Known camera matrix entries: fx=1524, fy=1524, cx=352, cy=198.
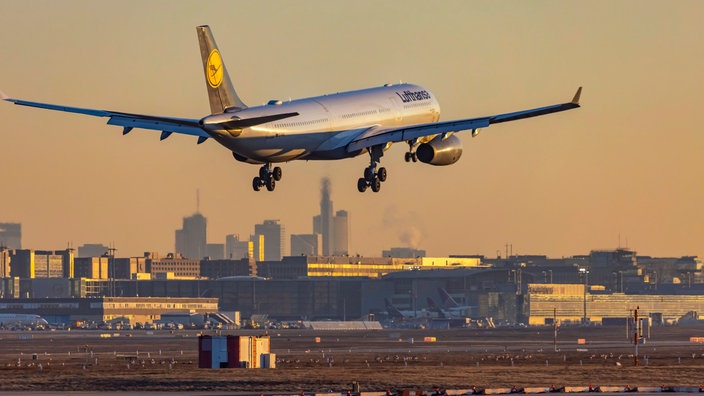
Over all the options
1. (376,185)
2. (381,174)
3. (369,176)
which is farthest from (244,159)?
(381,174)

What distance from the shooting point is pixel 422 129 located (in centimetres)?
10931

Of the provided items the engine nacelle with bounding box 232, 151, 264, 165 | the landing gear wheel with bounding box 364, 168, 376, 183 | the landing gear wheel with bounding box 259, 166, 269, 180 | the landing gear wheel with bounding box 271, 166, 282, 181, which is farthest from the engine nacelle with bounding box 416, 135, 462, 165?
the engine nacelle with bounding box 232, 151, 264, 165

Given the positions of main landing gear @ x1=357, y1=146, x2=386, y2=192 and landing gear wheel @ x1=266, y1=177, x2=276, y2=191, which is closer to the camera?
landing gear wheel @ x1=266, y1=177, x2=276, y2=191

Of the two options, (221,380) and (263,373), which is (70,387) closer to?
(221,380)

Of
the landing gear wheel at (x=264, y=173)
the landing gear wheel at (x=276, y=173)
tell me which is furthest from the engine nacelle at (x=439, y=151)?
the landing gear wheel at (x=264, y=173)

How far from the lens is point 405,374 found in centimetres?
10988

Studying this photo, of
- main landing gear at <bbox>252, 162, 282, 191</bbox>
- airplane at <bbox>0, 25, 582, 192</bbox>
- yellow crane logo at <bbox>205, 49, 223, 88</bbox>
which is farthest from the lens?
main landing gear at <bbox>252, 162, 282, 191</bbox>

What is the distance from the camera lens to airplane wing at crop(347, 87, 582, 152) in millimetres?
104375

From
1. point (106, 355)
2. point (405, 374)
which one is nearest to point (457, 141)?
point (405, 374)

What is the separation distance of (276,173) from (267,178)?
755 mm

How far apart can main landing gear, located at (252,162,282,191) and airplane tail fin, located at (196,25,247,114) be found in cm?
582

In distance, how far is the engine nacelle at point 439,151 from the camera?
111188mm

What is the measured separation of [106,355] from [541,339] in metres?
68.5

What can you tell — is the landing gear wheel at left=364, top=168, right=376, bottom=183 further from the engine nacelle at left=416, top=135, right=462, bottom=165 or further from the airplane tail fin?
the airplane tail fin
